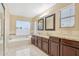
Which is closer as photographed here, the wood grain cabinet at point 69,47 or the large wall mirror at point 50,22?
the wood grain cabinet at point 69,47

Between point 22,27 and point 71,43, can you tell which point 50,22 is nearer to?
point 22,27

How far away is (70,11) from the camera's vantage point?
2.81 m

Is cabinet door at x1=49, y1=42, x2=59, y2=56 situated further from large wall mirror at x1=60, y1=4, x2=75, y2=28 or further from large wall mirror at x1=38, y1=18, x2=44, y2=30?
large wall mirror at x1=38, y1=18, x2=44, y2=30

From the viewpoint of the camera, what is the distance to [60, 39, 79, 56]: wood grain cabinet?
1.79 m

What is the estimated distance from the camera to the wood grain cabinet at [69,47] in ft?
5.89

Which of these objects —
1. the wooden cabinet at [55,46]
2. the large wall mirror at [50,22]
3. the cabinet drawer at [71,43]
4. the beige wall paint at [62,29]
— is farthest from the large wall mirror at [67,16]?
the cabinet drawer at [71,43]

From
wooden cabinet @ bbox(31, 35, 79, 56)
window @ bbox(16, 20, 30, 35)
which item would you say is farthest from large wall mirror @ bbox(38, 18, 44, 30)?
wooden cabinet @ bbox(31, 35, 79, 56)

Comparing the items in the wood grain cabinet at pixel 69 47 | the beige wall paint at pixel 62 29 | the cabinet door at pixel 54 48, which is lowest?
the cabinet door at pixel 54 48

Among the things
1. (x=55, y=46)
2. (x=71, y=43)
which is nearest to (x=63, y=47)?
(x=71, y=43)

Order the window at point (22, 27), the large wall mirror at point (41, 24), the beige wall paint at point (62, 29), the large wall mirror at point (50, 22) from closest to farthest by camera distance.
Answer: the beige wall paint at point (62, 29) → the large wall mirror at point (50, 22) → the window at point (22, 27) → the large wall mirror at point (41, 24)

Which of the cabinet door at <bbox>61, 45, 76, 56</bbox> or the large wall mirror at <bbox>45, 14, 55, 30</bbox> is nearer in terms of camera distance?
the cabinet door at <bbox>61, 45, 76, 56</bbox>

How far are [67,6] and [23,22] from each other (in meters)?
1.83

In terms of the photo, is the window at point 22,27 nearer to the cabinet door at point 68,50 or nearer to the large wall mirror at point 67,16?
the large wall mirror at point 67,16

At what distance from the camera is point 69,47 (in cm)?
200
